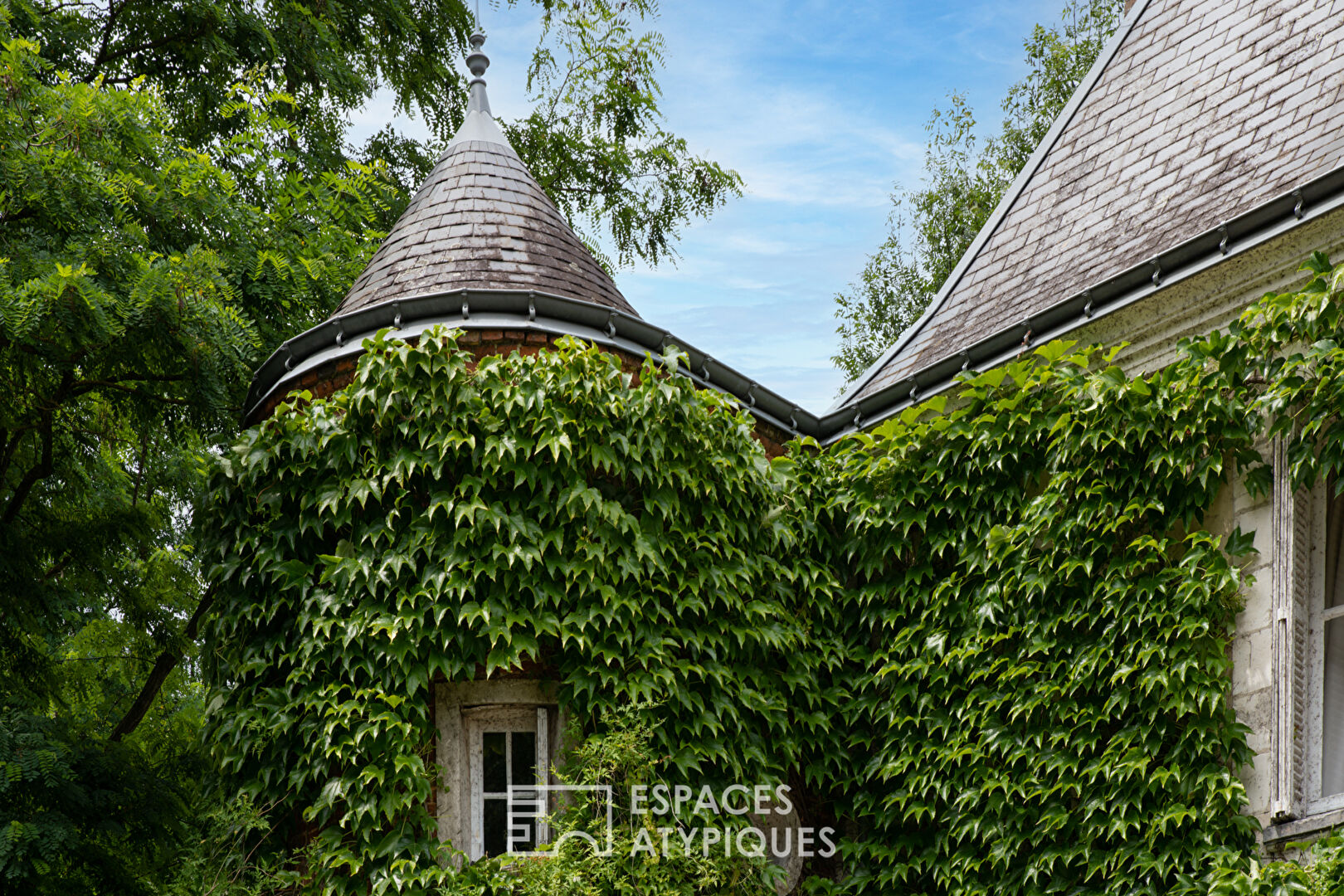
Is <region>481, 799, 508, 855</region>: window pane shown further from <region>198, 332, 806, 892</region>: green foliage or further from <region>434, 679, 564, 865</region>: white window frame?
<region>198, 332, 806, 892</region>: green foliage

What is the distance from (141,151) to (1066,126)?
6662 mm

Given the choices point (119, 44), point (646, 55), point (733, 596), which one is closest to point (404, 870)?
point (733, 596)

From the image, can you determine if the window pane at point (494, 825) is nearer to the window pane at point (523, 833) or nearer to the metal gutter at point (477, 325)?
the window pane at point (523, 833)

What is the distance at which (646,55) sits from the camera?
62.3 feet

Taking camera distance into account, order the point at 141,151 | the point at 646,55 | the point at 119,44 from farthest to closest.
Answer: the point at 646,55 < the point at 119,44 < the point at 141,151

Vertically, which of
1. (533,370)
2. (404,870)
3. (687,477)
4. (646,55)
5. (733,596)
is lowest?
(404,870)

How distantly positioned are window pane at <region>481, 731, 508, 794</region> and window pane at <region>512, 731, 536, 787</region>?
0.07 meters

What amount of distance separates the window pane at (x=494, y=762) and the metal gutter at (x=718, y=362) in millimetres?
2331

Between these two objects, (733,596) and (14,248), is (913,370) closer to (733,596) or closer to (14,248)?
(733,596)

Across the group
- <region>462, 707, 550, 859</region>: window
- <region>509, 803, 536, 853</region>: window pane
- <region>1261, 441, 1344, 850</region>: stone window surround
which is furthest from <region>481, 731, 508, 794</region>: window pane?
<region>1261, 441, 1344, 850</region>: stone window surround

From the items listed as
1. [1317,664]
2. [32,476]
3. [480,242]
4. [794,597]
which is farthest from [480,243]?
[1317,664]

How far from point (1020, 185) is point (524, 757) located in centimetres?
556

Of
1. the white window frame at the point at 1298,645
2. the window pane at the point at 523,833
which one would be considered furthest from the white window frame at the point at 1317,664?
the window pane at the point at 523,833

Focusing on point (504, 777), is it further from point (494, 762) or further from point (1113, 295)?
point (1113, 295)
